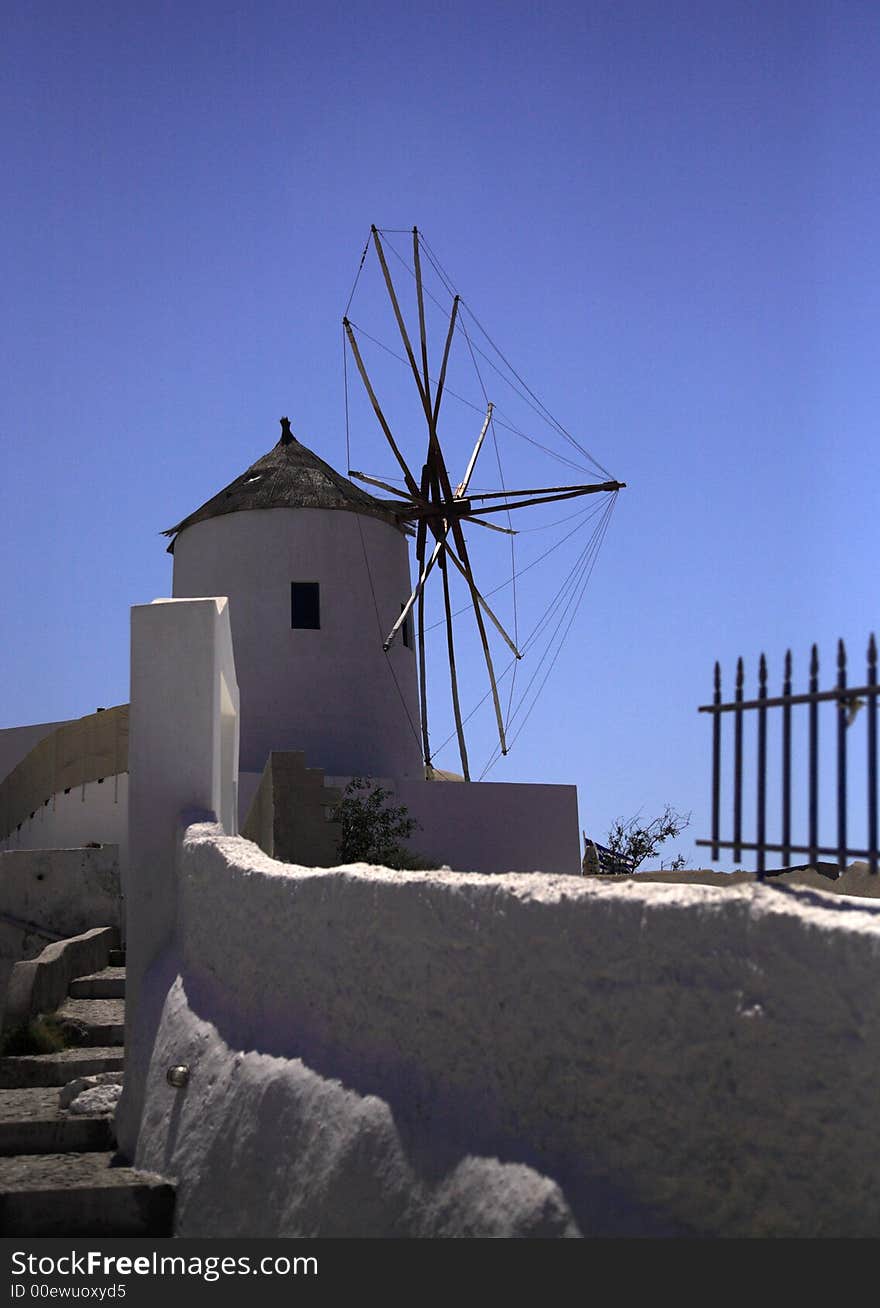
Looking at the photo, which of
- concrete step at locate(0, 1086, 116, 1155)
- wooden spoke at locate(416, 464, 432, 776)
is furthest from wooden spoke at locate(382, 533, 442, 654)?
concrete step at locate(0, 1086, 116, 1155)

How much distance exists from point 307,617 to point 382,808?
3193mm

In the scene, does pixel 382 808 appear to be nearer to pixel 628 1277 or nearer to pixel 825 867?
pixel 825 867

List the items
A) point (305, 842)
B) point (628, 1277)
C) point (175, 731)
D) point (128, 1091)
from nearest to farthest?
1. point (628, 1277)
2. point (128, 1091)
3. point (175, 731)
4. point (305, 842)

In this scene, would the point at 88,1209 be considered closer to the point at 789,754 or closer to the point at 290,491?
the point at 789,754

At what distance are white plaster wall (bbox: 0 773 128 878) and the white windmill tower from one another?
5.29ft

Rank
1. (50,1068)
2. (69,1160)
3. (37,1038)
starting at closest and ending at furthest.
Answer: (69,1160), (50,1068), (37,1038)

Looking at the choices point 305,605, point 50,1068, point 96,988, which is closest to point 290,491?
point 305,605

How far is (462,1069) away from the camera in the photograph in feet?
15.7

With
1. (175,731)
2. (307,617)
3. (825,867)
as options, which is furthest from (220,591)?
(175,731)

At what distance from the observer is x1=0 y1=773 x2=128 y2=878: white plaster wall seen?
1697 cm

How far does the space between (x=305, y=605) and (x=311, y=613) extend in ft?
0.44

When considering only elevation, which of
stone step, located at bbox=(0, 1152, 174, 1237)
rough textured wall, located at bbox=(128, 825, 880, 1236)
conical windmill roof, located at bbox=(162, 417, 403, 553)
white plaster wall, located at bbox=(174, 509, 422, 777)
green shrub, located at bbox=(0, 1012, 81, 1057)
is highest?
conical windmill roof, located at bbox=(162, 417, 403, 553)

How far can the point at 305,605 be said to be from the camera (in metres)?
18.5

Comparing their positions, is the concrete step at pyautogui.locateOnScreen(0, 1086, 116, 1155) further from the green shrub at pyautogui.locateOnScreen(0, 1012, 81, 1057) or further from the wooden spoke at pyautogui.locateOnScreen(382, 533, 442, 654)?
the wooden spoke at pyautogui.locateOnScreen(382, 533, 442, 654)
